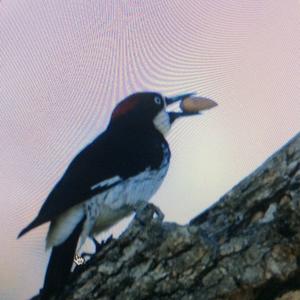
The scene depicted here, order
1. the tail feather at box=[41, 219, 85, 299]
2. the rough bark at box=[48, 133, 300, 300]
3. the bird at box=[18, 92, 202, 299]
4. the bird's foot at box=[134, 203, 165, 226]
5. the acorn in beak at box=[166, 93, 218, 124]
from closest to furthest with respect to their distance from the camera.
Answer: the rough bark at box=[48, 133, 300, 300] < the bird's foot at box=[134, 203, 165, 226] < the tail feather at box=[41, 219, 85, 299] < the bird at box=[18, 92, 202, 299] < the acorn in beak at box=[166, 93, 218, 124]

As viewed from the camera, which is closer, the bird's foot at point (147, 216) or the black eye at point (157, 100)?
the bird's foot at point (147, 216)

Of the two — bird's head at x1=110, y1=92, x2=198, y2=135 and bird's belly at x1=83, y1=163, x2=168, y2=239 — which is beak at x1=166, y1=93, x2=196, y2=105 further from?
bird's belly at x1=83, y1=163, x2=168, y2=239

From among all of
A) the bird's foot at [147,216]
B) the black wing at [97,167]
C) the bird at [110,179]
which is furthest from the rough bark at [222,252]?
the black wing at [97,167]

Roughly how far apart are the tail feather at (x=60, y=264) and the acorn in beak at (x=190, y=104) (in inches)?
18.8

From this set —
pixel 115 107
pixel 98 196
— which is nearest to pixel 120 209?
pixel 98 196

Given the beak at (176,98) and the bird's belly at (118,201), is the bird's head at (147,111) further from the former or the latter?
the bird's belly at (118,201)

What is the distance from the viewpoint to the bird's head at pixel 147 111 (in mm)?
1521

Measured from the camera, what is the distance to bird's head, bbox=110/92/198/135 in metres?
1.52

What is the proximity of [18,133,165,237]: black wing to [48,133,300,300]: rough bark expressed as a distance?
0.31 m

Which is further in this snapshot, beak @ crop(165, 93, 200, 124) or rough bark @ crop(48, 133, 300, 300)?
beak @ crop(165, 93, 200, 124)

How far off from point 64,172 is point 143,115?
0.34 metres

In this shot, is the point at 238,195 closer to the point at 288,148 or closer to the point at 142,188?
the point at 288,148

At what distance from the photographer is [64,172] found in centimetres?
138

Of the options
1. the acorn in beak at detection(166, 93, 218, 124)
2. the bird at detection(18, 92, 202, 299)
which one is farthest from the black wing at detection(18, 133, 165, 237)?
the acorn in beak at detection(166, 93, 218, 124)
